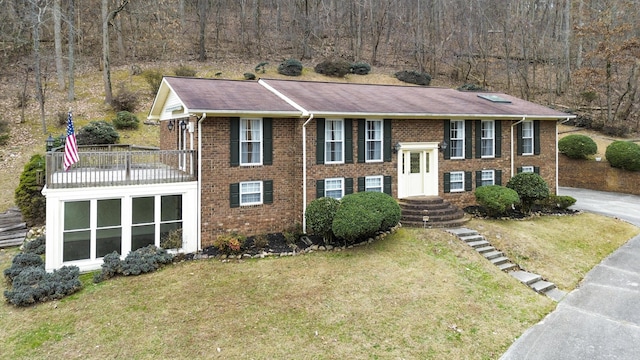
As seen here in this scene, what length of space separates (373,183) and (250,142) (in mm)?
5345

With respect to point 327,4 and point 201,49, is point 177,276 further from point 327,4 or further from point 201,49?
point 327,4

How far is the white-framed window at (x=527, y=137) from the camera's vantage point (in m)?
19.4

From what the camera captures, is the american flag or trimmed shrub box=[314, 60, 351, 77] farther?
trimmed shrub box=[314, 60, 351, 77]

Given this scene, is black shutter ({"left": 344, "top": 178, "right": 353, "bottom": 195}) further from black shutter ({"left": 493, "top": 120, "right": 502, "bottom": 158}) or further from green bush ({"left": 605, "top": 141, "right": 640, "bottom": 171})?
green bush ({"left": 605, "top": 141, "right": 640, "bottom": 171})

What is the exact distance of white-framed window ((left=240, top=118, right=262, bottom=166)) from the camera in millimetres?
14133

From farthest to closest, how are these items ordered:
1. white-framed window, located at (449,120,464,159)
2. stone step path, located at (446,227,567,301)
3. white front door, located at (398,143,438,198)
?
white-framed window, located at (449,120,464,159)
white front door, located at (398,143,438,198)
stone step path, located at (446,227,567,301)

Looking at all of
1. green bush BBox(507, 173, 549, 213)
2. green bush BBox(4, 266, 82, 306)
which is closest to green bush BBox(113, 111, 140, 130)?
green bush BBox(4, 266, 82, 306)

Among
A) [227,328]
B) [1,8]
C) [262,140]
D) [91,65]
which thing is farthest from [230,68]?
[227,328]

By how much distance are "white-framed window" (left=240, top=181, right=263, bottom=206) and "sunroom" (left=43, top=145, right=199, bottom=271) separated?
5.49 ft

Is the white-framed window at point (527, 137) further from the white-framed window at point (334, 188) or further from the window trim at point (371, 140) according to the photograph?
the white-framed window at point (334, 188)

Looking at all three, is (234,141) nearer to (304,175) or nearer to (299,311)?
(304,175)

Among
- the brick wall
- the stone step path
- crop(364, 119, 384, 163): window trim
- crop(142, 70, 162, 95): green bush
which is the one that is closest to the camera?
the stone step path

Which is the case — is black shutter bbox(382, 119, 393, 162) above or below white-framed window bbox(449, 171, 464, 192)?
above

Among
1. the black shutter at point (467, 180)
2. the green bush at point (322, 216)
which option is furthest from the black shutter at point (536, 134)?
the green bush at point (322, 216)
